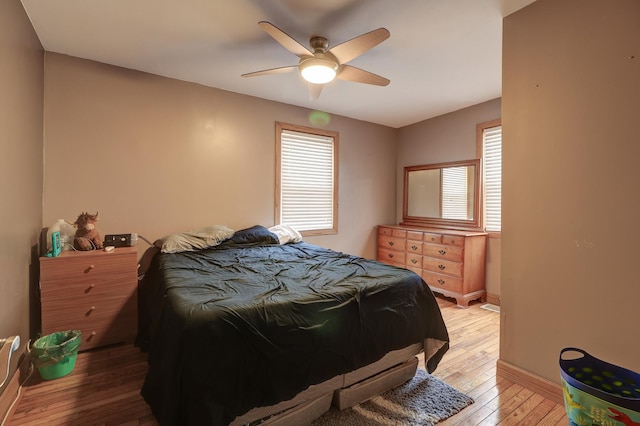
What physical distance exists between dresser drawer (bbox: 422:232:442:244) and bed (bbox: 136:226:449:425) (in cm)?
186

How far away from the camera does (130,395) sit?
1854 mm

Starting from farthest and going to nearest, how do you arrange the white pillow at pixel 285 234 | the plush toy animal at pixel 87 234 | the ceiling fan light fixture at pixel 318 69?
the white pillow at pixel 285 234 < the plush toy animal at pixel 87 234 < the ceiling fan light fixture at pixel 318 69

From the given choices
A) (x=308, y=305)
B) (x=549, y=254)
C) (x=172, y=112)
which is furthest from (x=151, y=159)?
(x=549, y=254)

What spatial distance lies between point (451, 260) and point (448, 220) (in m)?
0.74

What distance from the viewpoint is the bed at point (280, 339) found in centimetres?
125

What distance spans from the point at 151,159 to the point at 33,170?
3.06 feet

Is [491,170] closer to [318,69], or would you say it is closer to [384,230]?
[384,230]

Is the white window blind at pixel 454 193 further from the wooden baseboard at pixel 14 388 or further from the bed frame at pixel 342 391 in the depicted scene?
the wooden baseboard at pixel 14 388

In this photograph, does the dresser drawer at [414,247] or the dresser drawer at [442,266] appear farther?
the dresser drawer at [414,247]

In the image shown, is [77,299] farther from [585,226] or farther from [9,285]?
[585,226]

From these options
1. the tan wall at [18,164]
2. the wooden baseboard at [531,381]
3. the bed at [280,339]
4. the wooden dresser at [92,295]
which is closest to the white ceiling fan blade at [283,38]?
the tan wall at [18,164]

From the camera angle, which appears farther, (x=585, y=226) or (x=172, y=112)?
(x=172, y=112)

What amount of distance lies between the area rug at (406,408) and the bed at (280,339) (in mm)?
58

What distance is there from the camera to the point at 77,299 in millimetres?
2312
